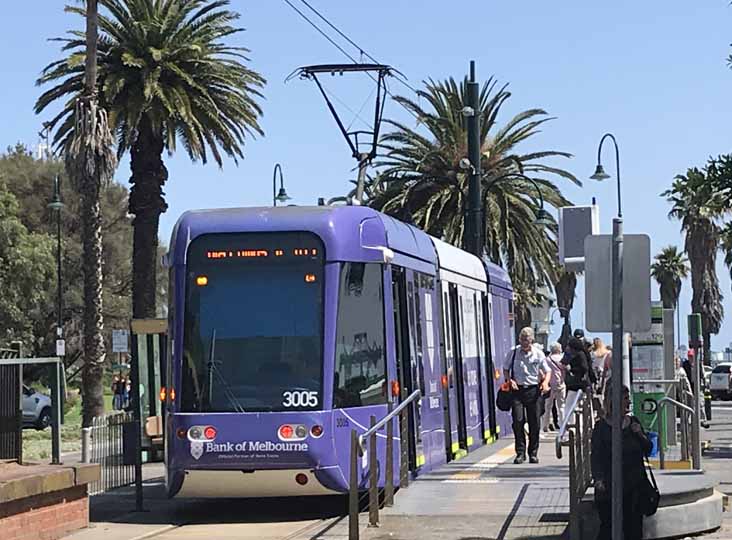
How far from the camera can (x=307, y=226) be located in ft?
48.2

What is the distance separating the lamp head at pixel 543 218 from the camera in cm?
3953

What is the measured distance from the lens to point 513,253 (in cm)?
4325

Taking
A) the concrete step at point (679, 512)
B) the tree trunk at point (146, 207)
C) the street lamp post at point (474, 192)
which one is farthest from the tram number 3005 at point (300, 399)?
the tree trunk at point (146, 207)

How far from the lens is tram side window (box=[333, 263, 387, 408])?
14453 mm

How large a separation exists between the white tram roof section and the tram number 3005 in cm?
584

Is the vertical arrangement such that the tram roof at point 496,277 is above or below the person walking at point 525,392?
above

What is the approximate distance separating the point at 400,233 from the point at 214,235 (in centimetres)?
283

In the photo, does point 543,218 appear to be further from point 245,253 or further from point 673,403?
point 245,253

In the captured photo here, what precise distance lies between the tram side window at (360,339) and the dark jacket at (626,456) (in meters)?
3.32

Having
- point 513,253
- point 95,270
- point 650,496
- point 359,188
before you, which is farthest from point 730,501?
point 513,253

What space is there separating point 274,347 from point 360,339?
39.4 inches

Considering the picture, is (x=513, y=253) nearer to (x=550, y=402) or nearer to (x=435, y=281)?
(x=550, y=402)

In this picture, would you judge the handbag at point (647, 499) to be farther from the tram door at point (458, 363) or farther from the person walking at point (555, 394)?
the person walking at point (555, 394)

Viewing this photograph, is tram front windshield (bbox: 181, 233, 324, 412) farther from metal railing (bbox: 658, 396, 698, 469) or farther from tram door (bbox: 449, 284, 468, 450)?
tram door (bbox: 449, 284, 468, 450)
